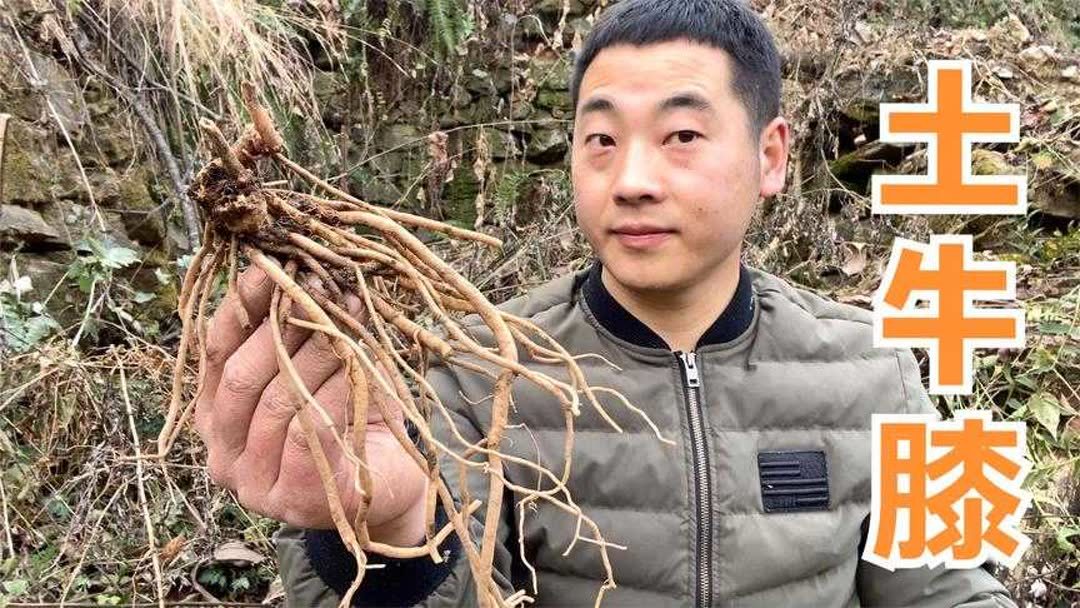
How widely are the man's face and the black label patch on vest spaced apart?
30 cm

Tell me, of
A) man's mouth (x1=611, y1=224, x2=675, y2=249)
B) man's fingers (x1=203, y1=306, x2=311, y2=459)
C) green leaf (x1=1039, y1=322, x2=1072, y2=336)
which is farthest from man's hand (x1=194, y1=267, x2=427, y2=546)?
green leaf (x1=1039, y1=322, x2=1072, y2=336)

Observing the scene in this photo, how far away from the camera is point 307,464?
0.93m

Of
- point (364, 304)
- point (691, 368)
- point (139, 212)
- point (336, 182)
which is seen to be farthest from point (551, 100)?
point (364, 304)

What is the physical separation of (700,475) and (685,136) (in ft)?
1.52

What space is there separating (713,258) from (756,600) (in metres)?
0.47

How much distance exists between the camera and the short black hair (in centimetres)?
118

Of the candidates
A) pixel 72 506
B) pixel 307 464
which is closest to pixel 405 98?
pixel 72 506

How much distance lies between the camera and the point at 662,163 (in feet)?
3.75

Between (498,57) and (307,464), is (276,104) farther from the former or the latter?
(307,464)

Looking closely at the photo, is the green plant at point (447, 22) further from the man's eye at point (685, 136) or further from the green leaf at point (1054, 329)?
the man's eye at point (685, 136)

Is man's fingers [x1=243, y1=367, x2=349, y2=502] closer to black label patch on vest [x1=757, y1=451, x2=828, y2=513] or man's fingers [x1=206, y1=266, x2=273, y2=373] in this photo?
man's fingers [x1=206, y1=266, x2=273, y2=373]

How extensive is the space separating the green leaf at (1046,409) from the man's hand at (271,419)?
2135 mm

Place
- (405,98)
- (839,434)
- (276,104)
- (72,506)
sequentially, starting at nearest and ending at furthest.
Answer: (839,434) → (72,506) → (276,104) → (405,98)

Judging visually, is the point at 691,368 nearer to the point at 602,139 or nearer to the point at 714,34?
the point at 602,139
